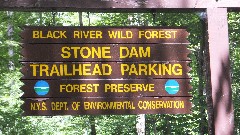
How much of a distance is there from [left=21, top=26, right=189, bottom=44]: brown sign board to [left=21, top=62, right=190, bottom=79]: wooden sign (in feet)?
0.92

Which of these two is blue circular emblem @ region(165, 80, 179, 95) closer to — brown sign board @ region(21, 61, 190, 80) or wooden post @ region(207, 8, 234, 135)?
brown sign board @ region(21, 61, 190, 80)

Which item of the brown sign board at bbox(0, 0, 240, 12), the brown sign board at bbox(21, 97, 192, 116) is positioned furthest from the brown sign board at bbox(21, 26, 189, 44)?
the brown sign board at bbox(21, 97, 192, 116)

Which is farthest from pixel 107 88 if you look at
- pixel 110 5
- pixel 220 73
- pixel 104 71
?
pixel 220 73

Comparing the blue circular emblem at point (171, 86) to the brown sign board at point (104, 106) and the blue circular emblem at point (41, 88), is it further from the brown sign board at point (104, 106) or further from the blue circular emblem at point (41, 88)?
the blue circular emblem at point (41, 88)

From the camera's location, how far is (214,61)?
13.8ft

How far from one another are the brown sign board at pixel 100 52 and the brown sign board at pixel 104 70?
0.20ft

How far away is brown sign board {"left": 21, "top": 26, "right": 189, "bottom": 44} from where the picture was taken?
13.3 ft

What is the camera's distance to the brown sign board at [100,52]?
404 cm

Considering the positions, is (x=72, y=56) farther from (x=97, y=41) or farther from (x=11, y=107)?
(x=11, y=107)

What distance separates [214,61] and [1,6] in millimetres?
2669

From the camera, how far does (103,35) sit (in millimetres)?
4121

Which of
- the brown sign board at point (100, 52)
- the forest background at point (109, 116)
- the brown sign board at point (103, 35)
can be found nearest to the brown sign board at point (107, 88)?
the brown sign board at point (100, 52)

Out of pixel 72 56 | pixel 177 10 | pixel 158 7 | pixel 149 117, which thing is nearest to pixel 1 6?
pixel 72 56

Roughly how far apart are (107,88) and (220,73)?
4.63 ft
